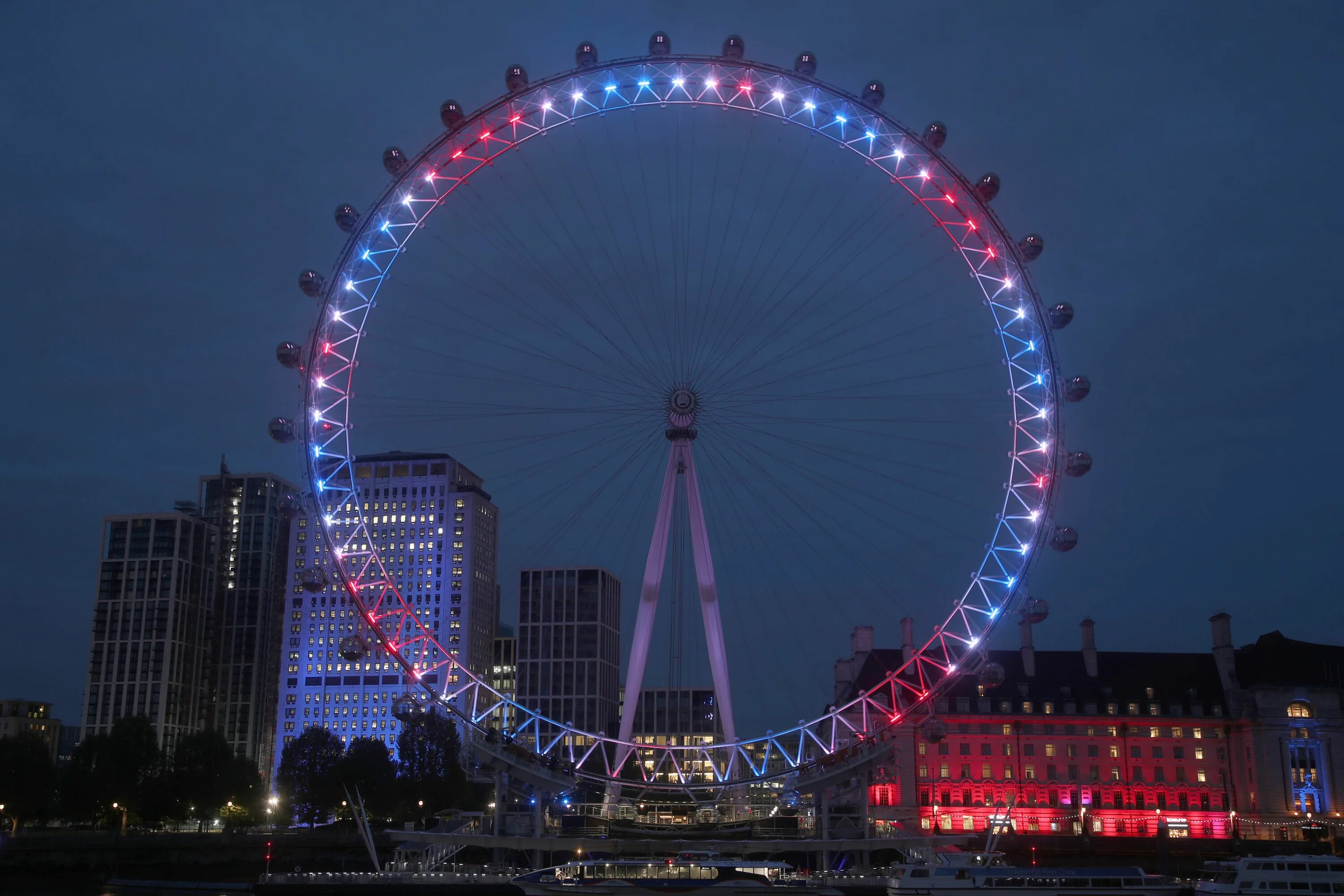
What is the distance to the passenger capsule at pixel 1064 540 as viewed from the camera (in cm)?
5228

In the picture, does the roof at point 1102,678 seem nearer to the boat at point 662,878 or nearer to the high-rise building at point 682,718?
the boat at point 662,878

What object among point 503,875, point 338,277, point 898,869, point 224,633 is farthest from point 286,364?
point 224,633

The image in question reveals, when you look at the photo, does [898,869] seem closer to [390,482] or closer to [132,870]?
[132,870]

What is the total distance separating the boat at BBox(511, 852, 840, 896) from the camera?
50500 millimetres

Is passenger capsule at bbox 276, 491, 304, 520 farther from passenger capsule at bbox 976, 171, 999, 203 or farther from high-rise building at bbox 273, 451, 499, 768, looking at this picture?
high-rise building at bbox 273, 451, 499, 768

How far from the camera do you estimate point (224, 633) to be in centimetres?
18225

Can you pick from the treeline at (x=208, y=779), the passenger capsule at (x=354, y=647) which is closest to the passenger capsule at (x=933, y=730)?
the passenger capsule at (x=354, y=647)

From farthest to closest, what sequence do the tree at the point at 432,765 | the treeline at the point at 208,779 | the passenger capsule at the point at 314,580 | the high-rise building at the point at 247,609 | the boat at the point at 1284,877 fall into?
the high-rise building at the point at 247,609 → the tree at the point at 432,765 → the treeline at the point at 208,779 → the passenger capsule at the point at 314,580 → the boat at the point at 1284,877

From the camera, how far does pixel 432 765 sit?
104m

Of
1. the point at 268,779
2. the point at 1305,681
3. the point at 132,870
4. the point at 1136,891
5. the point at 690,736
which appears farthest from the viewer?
the point at 268,779

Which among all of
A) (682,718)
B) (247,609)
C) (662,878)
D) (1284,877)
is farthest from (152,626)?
(1284,877)

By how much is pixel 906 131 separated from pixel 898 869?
30.4 meters

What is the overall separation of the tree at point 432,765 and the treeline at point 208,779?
9cm

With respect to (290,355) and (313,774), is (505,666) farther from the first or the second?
(290,355)
